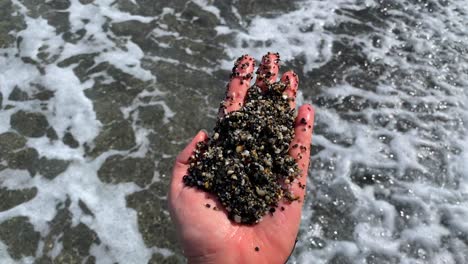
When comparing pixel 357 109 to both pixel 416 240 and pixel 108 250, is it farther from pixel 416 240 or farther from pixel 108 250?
pixel 108 250

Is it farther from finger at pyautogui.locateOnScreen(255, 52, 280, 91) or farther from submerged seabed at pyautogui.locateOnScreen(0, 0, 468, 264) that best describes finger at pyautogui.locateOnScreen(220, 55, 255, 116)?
submerged seabed at pyautogui.locateOnScreen(0, 0, 468, 264)

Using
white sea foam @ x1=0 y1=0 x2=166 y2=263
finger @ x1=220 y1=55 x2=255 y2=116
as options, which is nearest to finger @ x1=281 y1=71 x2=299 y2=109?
finger @ x1=220 y1=55 x2=255 y2=116

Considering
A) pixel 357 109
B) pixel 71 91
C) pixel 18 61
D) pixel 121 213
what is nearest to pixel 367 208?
pixel 357 109

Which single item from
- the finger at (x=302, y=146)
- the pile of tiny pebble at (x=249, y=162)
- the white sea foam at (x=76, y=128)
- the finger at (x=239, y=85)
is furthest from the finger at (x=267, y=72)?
the white sea foam at (x=76, y=128)

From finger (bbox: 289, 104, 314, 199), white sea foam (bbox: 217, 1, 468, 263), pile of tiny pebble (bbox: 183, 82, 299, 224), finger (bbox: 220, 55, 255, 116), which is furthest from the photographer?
white sea foam (bbox: 217, 1, 468, 263)

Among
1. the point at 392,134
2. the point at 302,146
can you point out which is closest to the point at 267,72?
the point at 302,146

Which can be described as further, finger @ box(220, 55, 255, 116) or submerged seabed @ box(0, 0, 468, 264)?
submerged seabed @ box(0, 0, 468, 264)
